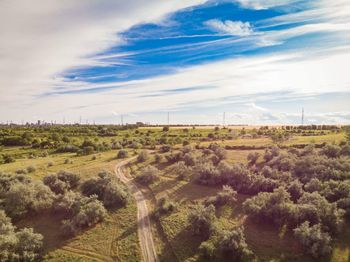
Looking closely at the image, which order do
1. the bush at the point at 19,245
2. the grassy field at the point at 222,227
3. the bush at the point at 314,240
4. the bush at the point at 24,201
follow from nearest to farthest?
the bush at the point at 314,240, the grassy field at the point at 222,227, the bush at the point at 19,245, the bush at the point at 24,201

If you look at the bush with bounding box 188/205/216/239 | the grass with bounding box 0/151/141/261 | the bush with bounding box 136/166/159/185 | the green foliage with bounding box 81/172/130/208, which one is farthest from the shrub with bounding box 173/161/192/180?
the bush with bounding box 188/205/216/239

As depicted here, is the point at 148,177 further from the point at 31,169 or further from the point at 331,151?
the point at 331,151

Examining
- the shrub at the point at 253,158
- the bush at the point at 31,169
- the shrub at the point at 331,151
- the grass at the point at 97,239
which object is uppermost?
the shrub at the point at 331,151

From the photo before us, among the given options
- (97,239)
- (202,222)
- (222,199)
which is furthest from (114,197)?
(222,199)

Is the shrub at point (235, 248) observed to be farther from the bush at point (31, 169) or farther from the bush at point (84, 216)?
the bush at point (31, 169)

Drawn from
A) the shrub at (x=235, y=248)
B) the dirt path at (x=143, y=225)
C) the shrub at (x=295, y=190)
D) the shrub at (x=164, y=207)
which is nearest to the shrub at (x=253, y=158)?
the shrub at (x=295, y=190)

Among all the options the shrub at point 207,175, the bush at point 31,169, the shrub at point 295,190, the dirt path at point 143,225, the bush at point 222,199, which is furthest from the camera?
the bush at point 31,169
